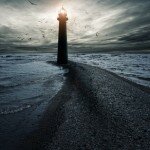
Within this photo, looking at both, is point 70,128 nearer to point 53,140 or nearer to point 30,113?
point 53,140

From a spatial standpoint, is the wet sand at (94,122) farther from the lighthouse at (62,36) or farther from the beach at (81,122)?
the lighthouse at (62,36)

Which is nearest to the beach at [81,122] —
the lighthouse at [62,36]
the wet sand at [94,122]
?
the wet sand at [94,122]

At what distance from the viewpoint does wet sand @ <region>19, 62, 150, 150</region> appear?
3.75 meters

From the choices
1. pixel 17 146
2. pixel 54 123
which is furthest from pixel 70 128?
pixel 17 146

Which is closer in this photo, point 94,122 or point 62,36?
point 94,122

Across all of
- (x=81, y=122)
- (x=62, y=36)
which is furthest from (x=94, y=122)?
(x=62, y=36)

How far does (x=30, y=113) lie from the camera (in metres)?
5.50

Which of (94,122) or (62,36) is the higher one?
(62,36)

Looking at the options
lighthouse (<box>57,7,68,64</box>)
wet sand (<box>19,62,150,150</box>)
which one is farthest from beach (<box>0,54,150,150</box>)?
lighthouse (<box>57,7,68,64</box>)

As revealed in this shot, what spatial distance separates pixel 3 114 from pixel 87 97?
2132 mm

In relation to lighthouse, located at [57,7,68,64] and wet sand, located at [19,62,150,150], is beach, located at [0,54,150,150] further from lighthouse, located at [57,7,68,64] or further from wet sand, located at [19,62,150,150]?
lighthouse, located at [57,7,68,64]

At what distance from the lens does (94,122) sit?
182 inches

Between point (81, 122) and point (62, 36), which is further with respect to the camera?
point (62, 36)

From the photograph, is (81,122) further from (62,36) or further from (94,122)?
(62,36)
